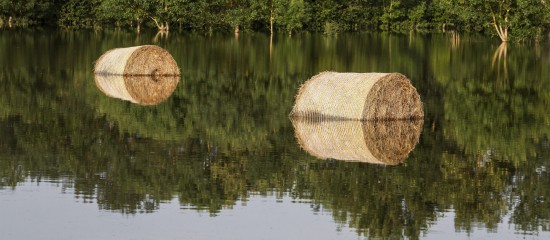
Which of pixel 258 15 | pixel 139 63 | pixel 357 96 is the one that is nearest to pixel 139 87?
pixel 139 63

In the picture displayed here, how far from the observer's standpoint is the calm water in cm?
1484

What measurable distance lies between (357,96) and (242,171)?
6.45 m

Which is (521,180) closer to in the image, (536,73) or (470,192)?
(470,192)

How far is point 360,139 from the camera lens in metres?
22.2

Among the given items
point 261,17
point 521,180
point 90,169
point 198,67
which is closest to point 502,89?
point 198,67

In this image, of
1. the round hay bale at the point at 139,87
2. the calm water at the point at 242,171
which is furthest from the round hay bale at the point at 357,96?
the round hay bale at the point at 139,87

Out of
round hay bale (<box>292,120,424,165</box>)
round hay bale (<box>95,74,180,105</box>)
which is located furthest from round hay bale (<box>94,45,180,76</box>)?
round hay bale (<box>292,120,424,165</box>)

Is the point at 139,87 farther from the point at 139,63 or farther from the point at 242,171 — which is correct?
the point at 242,171

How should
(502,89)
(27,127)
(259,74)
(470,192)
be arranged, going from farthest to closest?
(259,74)
(502,89)
(27,127)
(470,192)

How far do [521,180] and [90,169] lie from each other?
7325 mm

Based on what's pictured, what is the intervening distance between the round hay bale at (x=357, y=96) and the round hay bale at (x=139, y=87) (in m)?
5.66

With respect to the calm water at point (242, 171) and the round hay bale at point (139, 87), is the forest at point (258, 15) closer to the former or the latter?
the calm water at point (242, 171)

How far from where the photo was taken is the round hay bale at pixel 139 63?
3812cm

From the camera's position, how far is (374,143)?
859 inches
